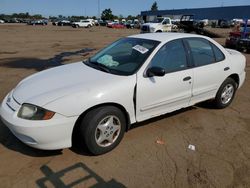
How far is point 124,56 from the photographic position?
426cm

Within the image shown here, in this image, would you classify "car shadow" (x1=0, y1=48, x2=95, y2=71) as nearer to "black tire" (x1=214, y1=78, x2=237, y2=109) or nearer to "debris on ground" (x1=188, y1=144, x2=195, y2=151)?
"black tire" (x1=214, y1=78, x2=237, y2=109)

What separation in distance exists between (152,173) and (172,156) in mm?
513

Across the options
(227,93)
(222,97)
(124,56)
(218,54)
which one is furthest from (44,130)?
(227,93)

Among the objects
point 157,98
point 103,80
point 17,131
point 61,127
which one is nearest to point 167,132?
point 157,98

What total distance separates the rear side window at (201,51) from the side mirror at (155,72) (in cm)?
101

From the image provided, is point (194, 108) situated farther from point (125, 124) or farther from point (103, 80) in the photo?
point (103, 80)

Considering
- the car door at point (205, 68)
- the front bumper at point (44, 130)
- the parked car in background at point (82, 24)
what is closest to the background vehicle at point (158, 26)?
the car door at point (205, 68)

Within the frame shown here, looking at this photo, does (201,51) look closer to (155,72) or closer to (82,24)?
(155,72)

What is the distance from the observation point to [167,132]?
14.2 feet

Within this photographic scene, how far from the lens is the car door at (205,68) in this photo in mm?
4512

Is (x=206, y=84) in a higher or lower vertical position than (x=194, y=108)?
higher

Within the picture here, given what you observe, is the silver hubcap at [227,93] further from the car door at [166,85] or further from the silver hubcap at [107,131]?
the silver hubcap at [107,131]

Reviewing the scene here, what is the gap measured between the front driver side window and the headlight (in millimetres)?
1656

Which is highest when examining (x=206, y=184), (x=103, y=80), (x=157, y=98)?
(x=103, y=80)
